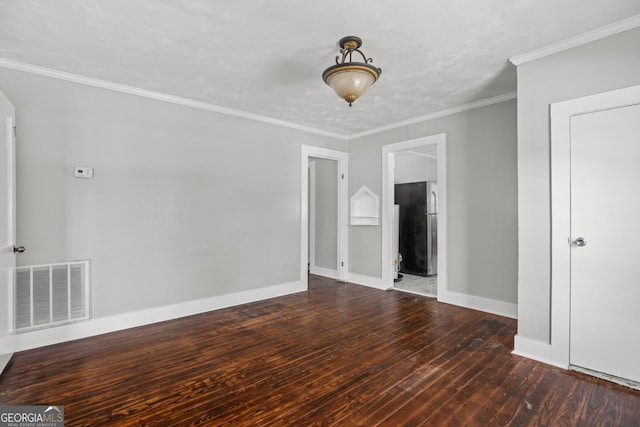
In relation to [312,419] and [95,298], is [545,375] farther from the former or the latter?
[95,298]

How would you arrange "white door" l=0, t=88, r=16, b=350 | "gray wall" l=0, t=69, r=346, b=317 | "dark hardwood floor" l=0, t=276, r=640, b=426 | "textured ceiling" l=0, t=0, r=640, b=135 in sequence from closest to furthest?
"dark hardwood floor" l=0, t=276, r=640, b=426, "textured ceiling" l=0, t=0, r=640, b=135, "white door" l=0, t=88, r=16, b=350, "gray wall" l=0, t=69, r=346, b=317

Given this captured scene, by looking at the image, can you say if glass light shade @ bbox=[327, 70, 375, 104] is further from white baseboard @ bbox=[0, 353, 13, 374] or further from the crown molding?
white baseboard @ bbox=[0, 353, 13, 374]

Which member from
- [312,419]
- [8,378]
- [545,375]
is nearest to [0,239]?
[8,378]

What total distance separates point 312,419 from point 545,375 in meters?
1.83

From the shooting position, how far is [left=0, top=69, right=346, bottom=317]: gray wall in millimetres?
2885

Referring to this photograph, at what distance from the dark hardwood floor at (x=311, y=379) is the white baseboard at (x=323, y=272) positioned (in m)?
2.29

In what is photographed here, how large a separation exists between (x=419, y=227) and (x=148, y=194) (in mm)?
4427

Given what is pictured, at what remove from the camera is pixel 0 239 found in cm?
227

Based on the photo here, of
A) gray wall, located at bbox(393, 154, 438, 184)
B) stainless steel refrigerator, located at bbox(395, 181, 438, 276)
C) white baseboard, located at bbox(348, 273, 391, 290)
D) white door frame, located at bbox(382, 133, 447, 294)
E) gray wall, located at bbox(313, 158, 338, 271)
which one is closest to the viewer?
white door frame, located at bbox(382, 133, 447, 294)

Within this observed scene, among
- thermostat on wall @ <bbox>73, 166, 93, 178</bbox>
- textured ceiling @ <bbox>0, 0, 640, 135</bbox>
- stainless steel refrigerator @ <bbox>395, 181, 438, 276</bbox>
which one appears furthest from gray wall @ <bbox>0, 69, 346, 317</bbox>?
stainless steel refrigerator @ <bbox>395, 181, 438, 276</bbox>

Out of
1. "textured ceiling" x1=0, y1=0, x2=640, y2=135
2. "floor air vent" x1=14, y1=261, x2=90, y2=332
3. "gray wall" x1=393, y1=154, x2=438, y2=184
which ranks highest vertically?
"textured ceiling" x1=0, y1=0, x2=640, y2=135

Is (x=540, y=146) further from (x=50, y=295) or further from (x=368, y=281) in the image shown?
(x=50, y=295)

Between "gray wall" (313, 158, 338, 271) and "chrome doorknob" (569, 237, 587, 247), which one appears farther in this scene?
"gray wall" (313, 158, 338, 271)

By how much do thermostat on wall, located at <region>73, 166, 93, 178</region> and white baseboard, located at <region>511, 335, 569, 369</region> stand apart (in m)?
4.34
